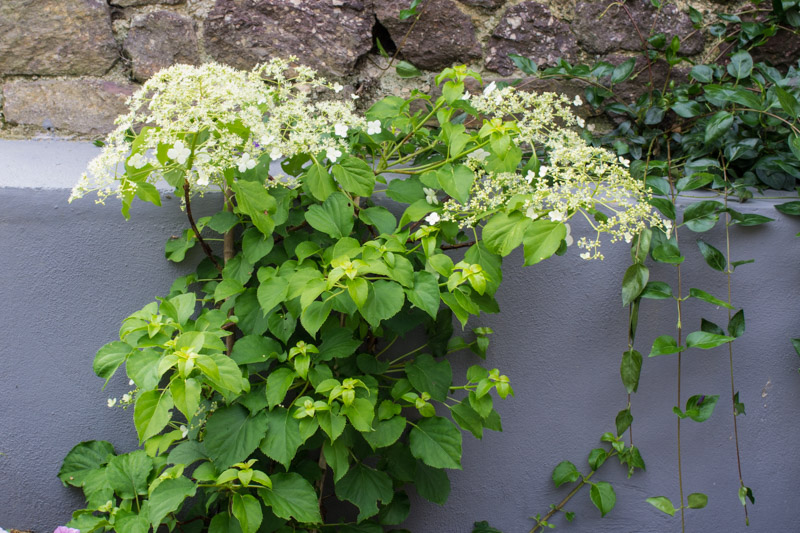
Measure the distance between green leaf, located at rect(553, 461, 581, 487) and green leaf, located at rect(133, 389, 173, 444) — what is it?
3.57 ft

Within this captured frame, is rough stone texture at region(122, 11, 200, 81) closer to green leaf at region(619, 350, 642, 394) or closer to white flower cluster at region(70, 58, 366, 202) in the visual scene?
white flower cluster at region(70, 58, 366, 202)

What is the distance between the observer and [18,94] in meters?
1.60

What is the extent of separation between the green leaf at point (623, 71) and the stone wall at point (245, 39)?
0.48 feet

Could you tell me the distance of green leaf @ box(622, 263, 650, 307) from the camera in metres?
1.47

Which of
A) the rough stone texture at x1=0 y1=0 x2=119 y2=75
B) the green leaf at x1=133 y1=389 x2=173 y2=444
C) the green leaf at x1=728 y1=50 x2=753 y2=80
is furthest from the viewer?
the green leaf at x1=728 y1=50 x2=753 y2=80

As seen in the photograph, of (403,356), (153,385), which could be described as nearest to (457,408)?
(403,356)

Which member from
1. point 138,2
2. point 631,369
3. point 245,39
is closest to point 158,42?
point 138,2

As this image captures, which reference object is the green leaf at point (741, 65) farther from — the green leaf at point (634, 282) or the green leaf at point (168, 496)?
the green leaf at point (168, 496)

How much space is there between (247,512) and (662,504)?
110 centimetres

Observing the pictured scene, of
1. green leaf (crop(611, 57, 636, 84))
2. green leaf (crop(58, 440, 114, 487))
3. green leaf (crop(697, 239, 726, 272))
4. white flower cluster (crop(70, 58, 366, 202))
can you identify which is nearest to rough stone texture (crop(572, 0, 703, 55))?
green leaf (crop(611, 57, 636, 84))

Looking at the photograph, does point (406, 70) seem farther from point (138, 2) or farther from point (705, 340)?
point (705, 340)

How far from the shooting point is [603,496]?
64.1 inches

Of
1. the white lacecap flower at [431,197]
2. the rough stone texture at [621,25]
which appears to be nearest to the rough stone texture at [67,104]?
the white lacecap flower at [431,197]

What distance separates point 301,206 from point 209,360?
483 millimetres
